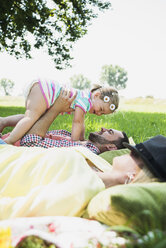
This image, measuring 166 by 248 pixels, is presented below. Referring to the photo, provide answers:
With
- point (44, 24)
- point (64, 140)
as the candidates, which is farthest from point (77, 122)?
point (44, 24)

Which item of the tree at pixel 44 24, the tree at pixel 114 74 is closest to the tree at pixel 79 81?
the tree at pixel 114 74

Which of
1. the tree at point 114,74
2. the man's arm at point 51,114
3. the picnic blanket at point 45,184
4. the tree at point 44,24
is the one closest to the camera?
the picnic blanket at point 45,184

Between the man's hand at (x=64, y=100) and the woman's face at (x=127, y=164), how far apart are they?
157 centimetres

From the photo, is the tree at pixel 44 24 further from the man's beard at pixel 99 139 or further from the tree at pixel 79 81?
the tree at pixel 79 81

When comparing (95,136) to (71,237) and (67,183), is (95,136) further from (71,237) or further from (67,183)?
(71,237)

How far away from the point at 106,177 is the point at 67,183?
0.37 metres

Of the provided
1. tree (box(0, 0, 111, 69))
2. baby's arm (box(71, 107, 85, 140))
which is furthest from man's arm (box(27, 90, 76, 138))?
tree (box(0, 0, 111, 69))

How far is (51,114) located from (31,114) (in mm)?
269

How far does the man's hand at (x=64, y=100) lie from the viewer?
10.3ft

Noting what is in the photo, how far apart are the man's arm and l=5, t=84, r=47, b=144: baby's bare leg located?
0.23ft

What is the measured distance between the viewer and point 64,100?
3.17 meters

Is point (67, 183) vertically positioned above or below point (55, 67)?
below

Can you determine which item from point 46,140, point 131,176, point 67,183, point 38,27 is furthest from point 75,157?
point 38,27

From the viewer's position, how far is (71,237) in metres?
1.14
